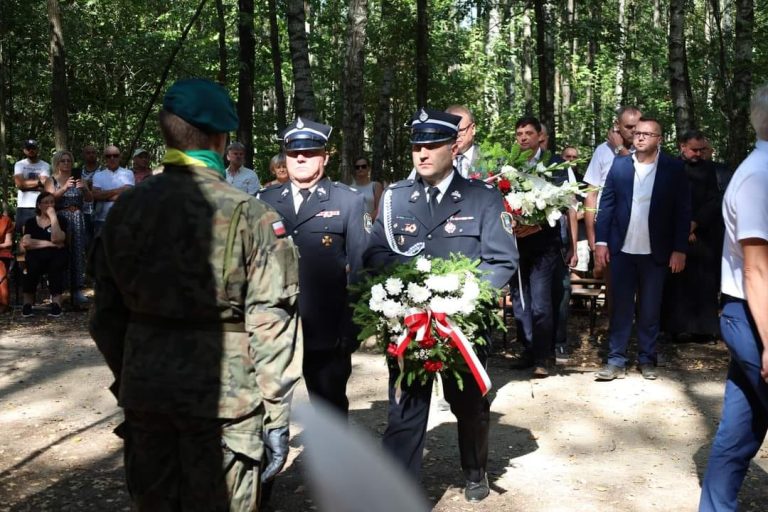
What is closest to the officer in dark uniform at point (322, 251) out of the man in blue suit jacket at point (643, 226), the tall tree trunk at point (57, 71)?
the man in blue suit jacket at point (643, 226)

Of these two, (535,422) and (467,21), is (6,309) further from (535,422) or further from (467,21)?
(467,21)

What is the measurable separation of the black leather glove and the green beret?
3.87ft

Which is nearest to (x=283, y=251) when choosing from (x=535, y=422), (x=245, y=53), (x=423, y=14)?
(x=535, y=422)

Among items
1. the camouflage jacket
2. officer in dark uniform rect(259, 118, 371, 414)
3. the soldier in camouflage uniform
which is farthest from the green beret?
officer in dark uniform rect(259, 118, 371, 414)

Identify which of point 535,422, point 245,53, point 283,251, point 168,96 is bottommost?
point 535,422

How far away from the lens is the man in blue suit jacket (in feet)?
28.9

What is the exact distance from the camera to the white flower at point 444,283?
16.5ft

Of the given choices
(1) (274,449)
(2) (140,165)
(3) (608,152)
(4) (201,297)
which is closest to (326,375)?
(1) (274,449)

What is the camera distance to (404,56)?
24516 mm

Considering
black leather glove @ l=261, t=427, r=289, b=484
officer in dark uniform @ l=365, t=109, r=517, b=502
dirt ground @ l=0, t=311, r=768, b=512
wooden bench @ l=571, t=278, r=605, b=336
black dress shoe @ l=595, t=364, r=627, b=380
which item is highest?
officer in dark uniform @ l=365, t=109, r=517, b=502

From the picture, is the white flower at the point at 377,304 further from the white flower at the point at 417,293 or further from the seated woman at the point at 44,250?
the seated woman at the point at 44,250

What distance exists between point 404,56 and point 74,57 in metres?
11.3

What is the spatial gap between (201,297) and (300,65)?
37.4ft

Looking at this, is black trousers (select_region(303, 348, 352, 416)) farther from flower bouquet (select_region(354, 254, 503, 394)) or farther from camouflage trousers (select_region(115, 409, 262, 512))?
camouflage trousers (select_region(115, 409, 262, 512))
